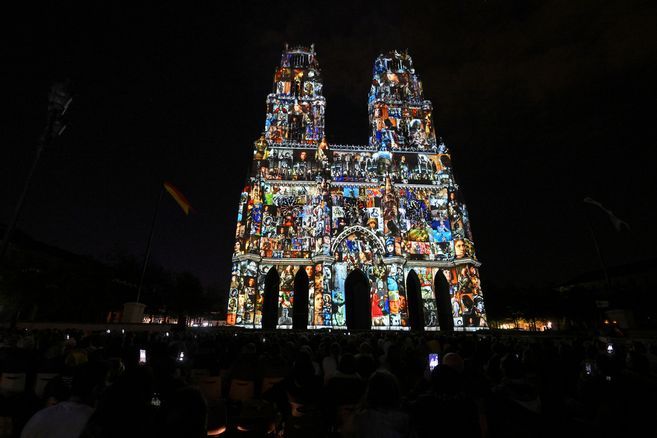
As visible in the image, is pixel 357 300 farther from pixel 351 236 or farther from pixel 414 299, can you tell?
pixel 351 236

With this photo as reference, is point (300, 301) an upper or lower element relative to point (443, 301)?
lower

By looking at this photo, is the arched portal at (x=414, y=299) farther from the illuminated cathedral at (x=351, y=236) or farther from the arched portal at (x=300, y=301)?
the arched portal at (x=300, y=301)

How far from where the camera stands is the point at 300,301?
3494cm

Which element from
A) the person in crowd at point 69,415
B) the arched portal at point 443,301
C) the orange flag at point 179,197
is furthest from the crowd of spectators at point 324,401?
the arched portal at point 443,301

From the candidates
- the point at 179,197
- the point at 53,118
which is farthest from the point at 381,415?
the point at 179,197

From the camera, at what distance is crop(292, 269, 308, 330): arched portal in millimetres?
34000

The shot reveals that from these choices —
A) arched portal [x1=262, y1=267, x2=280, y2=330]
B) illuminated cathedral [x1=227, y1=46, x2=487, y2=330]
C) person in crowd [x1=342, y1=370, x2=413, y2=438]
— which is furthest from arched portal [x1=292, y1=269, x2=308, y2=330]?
person in crowd [x1=342, y1=370, x2=413, y2=438]

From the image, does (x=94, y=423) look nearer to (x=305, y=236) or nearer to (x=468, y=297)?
(x=305, y=236)

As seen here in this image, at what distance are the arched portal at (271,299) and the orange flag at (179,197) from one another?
1041 cm

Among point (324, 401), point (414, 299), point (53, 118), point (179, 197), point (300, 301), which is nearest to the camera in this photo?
point (324, 401)

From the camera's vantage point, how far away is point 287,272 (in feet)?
112

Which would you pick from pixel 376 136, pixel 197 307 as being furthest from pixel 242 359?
pixel 197 307

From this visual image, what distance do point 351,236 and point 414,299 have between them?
33.6 ft

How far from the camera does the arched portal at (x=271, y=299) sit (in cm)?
3391
